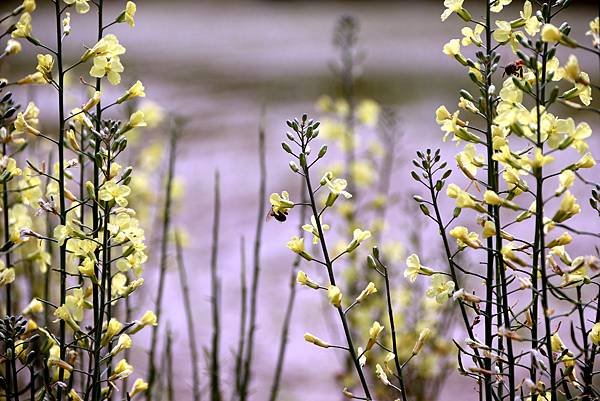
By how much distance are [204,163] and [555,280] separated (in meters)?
1.81

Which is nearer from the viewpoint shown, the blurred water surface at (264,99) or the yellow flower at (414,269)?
the yellow flower at (414,269)

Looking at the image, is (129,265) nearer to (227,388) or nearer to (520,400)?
(520,400)

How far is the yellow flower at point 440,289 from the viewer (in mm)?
676

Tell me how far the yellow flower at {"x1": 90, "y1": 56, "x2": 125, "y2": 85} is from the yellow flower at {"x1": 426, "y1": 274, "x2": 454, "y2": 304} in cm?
32

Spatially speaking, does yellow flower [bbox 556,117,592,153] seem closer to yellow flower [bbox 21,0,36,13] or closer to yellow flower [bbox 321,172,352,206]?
yellow flower [bbox 321,172,352,206]

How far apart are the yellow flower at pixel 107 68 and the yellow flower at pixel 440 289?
1.05ft

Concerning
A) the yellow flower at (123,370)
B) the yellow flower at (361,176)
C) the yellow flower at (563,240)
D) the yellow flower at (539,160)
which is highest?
the yellow flower at (361,176)

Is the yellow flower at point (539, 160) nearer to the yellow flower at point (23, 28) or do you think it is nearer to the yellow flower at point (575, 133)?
the yellow flower at point (575, 133)

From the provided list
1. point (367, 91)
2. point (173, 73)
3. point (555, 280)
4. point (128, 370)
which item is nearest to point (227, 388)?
point (555, 280)

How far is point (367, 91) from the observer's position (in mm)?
4566

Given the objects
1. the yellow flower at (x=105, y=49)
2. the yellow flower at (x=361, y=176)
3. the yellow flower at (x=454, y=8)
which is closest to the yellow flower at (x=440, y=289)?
the yellow flower at (x=454, y=8)

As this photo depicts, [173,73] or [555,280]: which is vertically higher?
[173,73]

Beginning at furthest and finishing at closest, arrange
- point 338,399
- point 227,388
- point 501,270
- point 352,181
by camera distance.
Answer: point 227,388 → point 338,399 → point 352,181 → point 501,270

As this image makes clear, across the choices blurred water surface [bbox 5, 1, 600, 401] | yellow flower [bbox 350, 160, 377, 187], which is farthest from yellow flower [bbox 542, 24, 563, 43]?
yellow flower [bbox 350, 160, 377, 187]
